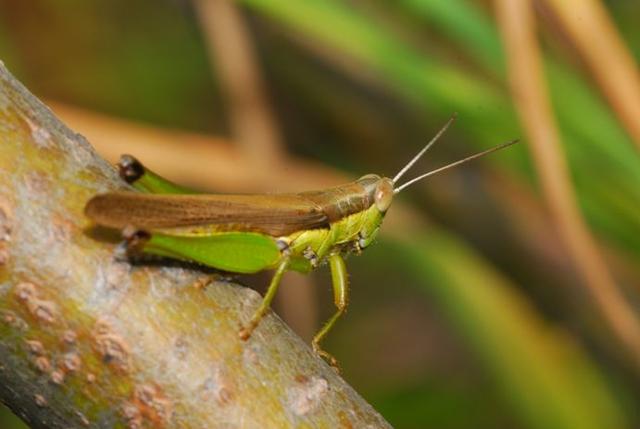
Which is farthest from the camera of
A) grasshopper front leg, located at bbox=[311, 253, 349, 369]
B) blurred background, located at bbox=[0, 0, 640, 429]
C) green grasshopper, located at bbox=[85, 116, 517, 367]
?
blurred background, located at bbox=[0, 0, 640, 429]

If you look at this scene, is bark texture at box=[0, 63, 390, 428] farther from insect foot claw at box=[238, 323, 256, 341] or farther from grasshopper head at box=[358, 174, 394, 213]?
grasshopper head at box=[358, 174, 394, 213]

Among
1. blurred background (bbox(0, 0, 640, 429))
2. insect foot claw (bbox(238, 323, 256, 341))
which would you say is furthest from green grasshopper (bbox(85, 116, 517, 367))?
blurred background (bbox(0, 0, 640, 429))

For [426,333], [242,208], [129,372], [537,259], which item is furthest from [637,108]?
[426,333]

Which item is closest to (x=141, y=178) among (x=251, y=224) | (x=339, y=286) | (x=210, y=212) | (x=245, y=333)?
(x=210, y=212)

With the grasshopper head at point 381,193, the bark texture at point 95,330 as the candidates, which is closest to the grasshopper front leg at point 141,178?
the bark texture at point 95,330

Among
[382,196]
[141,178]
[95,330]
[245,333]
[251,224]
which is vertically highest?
[382,196]

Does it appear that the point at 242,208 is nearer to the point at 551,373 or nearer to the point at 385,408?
the point at 385,408

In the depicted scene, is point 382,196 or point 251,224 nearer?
point 251,224

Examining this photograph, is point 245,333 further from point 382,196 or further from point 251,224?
point 382,196
